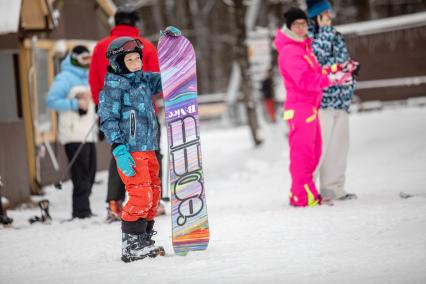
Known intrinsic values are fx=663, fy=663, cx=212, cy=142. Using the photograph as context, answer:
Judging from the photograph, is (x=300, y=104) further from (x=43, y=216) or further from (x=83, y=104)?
(x=43, y=216)

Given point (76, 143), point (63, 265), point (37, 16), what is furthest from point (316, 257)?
point (37, 16)

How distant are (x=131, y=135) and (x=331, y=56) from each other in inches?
129

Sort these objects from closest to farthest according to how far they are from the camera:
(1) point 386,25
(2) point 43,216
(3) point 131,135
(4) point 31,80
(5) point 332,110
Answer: (3) point 131,135
(5) point 332,110
(2) point 43,216
(4) point 31,80
(1) point 386,25

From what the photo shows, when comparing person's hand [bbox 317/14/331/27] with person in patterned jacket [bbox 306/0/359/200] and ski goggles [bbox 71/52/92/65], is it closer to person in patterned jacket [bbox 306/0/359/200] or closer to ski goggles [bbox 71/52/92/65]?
person in patterned jacket [bbox 306/0/359/200]

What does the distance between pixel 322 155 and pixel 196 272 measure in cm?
326

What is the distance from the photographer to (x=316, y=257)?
4699 millimetres

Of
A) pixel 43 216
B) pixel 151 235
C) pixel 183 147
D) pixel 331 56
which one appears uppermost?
pixel 331 56

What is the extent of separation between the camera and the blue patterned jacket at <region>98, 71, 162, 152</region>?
5156 mm

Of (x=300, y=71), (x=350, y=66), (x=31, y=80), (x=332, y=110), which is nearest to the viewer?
(x=300, y=71)

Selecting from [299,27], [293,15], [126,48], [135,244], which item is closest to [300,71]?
[299,27]

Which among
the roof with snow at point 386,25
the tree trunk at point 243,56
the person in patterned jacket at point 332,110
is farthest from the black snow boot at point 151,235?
the roof with snow at point 386,25

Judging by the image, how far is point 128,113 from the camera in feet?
17.2

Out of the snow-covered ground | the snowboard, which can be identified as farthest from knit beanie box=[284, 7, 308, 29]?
the snowboard

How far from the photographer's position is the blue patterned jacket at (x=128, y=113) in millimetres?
5156
